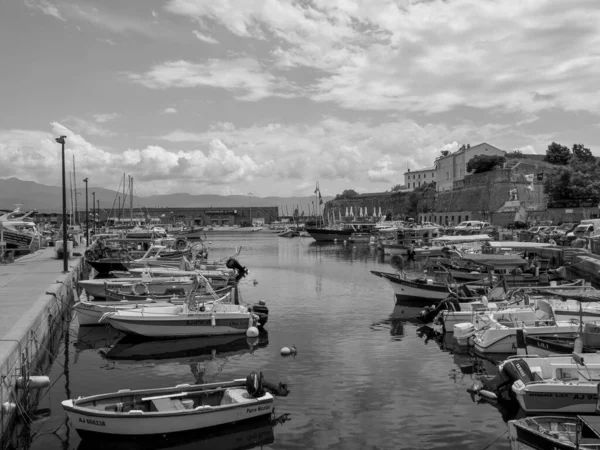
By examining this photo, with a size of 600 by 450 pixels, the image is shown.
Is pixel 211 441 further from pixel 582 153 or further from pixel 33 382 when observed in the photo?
pixel 582 153

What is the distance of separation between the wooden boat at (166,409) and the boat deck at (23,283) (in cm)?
367

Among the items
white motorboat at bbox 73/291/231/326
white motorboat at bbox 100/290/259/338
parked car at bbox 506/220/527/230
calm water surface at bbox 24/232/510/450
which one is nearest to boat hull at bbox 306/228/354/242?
parked car at bbox 506/220/527/230

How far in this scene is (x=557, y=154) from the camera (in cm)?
9419

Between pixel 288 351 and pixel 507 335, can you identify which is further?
pixel 288 351

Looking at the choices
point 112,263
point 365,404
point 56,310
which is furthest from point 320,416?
point 112,263

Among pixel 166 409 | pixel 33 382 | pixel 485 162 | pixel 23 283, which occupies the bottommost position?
pixel 166 409

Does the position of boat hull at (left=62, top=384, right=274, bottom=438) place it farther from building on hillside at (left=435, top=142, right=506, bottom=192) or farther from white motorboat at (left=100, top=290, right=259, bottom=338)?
building on hillside at (left=435, top=142, right=506, bottom=192)

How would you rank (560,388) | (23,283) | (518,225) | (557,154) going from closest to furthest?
(560,388)
(23,283)
(518,225)
(557,154)

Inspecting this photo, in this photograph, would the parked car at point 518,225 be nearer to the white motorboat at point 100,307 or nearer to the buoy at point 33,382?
the white motorboat at point 100,307

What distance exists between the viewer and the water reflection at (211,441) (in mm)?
10688

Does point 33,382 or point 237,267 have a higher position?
A: point 237,267

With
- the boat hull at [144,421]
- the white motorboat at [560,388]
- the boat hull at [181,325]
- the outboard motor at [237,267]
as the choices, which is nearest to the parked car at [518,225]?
the outboard motor at [237,267]

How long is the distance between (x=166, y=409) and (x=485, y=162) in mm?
93323

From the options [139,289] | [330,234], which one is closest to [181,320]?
[139,289]
